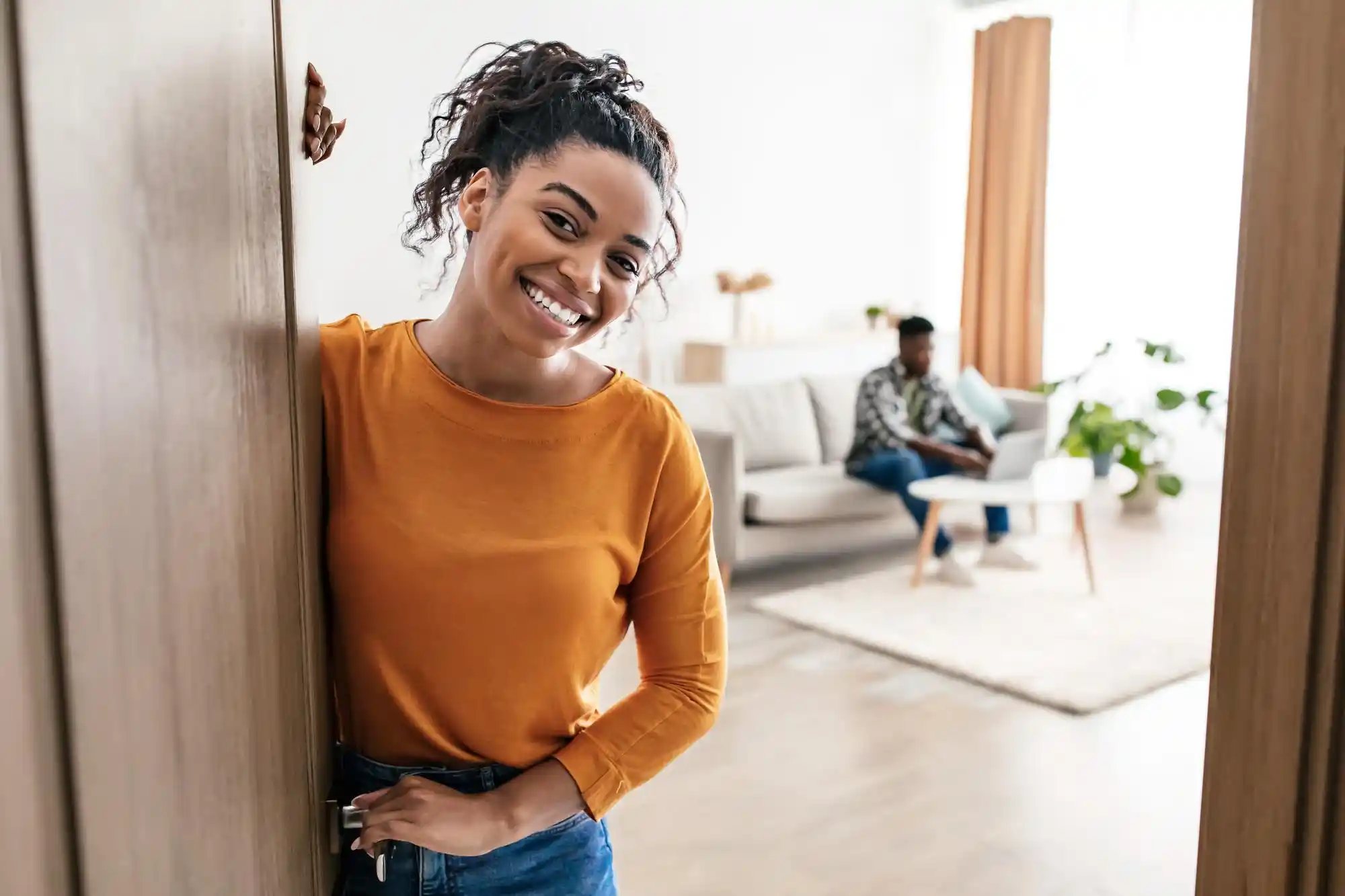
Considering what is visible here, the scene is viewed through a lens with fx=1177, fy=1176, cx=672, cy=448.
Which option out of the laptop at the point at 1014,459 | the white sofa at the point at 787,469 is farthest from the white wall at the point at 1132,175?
the laptop at the point at 1014,459

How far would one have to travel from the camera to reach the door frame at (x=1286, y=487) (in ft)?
2.31

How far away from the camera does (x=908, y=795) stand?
281 centimetres

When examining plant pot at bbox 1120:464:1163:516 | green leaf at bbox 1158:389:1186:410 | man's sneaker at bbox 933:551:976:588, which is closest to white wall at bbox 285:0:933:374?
green leaf at bbox 1158:389:1186:410

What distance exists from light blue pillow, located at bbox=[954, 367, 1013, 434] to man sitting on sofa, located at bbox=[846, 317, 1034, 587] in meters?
0.69

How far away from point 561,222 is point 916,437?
14.2 feet

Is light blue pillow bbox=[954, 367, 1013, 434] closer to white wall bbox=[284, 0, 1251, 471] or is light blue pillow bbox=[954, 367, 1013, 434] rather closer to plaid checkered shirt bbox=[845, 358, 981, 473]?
plaid checkered shirt bbox=[845, 358, 981, 473]

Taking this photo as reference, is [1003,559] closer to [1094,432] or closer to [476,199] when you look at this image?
[1094,432]

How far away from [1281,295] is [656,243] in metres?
0.45

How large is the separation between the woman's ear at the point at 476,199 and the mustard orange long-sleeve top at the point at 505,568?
103 mm

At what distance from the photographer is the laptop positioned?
458 centimetres

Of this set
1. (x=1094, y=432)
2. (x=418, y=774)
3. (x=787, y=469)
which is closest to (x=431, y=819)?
(x=418, y=774)

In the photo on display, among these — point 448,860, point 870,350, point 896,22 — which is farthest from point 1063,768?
point 896,22

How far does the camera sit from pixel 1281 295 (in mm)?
720

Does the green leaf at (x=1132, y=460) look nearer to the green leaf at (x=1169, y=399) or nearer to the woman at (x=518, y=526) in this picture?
the green leaf at (x=1169, y=399)
